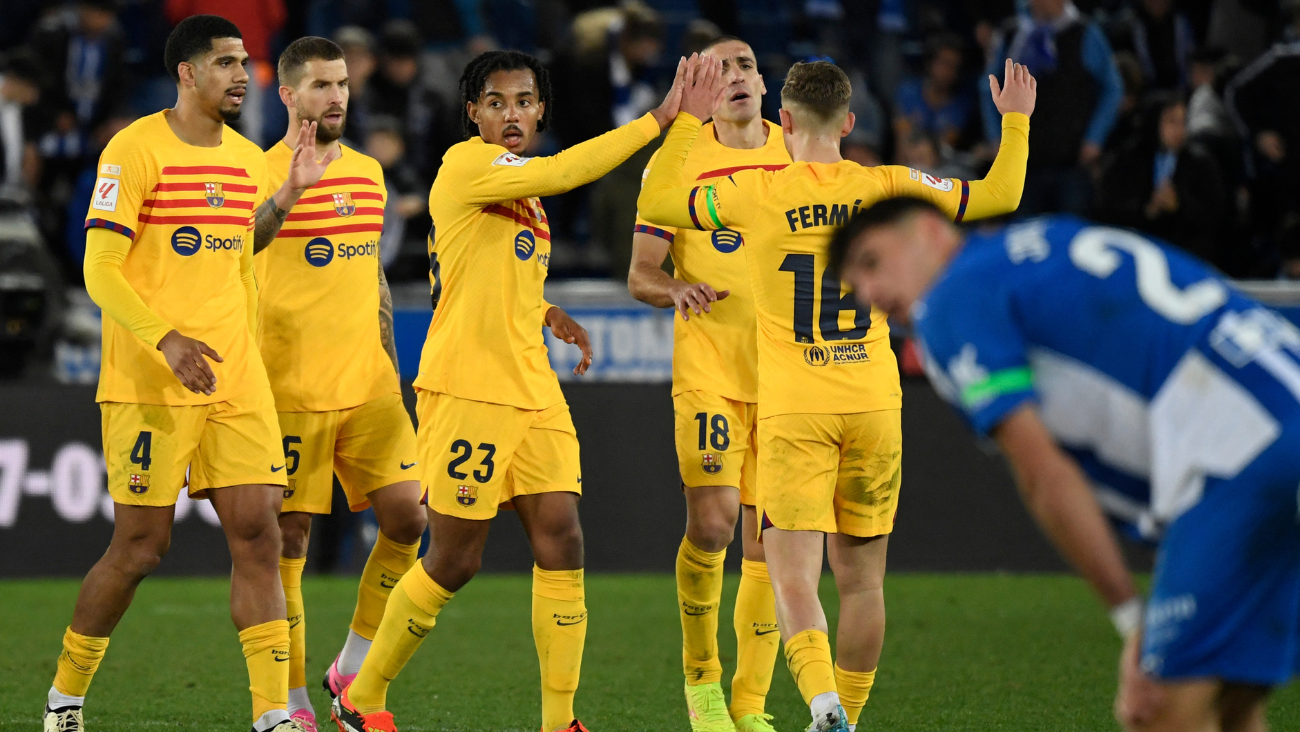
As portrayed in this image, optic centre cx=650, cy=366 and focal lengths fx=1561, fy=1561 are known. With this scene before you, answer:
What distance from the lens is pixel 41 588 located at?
1066 centimetres

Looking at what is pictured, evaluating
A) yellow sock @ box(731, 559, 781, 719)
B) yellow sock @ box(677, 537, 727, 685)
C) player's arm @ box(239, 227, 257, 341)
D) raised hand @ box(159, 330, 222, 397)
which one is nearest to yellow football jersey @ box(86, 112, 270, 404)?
player's arm @ box(239, 227, 257, 341)

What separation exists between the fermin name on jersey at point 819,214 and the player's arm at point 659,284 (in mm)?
546

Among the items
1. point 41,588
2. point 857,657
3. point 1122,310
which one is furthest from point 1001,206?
point 41,588

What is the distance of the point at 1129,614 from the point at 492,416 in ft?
9.88

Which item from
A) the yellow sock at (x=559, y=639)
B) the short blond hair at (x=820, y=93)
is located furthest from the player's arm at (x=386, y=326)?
the short blond hair at (x=820, y=93)

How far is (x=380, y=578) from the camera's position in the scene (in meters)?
6.69

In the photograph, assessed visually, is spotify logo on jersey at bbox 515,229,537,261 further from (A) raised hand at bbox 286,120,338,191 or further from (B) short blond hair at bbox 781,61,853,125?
(B) short blond hair at bbox 781,61,853,125

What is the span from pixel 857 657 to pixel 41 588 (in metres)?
6.92

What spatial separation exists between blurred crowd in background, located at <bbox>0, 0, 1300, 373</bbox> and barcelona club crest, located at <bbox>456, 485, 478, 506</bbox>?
6.25 m

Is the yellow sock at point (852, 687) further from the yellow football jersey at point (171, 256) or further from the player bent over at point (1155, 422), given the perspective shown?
the yellow football jersey at point (171, 256)

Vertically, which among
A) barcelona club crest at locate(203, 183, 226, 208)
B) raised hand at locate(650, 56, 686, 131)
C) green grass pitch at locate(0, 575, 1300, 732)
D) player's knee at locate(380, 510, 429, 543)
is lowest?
green grass pitch at locate(0, 575, 1300, 732)

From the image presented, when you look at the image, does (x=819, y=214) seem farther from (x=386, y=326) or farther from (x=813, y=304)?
(x=386, y=326)

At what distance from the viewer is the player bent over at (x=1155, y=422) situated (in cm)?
338

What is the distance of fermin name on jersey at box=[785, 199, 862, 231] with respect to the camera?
5.67 m
